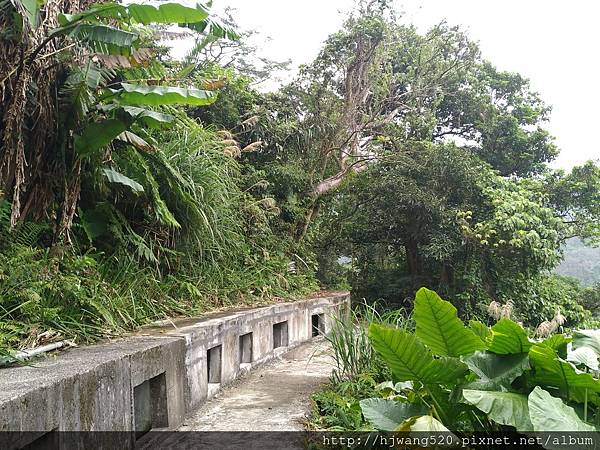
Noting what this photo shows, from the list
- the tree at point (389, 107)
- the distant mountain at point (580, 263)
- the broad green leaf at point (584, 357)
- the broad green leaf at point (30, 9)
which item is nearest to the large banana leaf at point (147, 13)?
the broad green leaf at point (30, 9)

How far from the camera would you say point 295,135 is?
35.0 feet

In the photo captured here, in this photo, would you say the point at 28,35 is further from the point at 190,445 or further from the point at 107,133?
the point at 190,445

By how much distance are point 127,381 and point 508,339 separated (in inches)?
87.0

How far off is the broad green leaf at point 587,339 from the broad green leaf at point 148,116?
3.70 metres

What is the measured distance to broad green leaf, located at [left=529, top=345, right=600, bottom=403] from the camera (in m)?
2.50

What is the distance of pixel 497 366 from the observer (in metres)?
2.71

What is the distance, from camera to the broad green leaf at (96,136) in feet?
14.6

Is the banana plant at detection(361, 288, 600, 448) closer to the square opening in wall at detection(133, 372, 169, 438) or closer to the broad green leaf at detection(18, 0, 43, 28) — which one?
the square opening in wall at detection(133, 372, 169, 438)

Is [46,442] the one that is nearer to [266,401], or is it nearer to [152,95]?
[266,401]

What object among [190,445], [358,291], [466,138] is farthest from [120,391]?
[466,138]

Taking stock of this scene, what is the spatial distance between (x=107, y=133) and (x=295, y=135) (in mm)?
6462

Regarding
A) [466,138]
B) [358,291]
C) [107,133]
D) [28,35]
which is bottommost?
[358,291]

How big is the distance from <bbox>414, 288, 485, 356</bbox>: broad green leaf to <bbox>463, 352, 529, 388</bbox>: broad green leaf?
0.38 feet

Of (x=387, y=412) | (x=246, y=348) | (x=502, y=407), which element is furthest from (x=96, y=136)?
(x=502, y=407)
